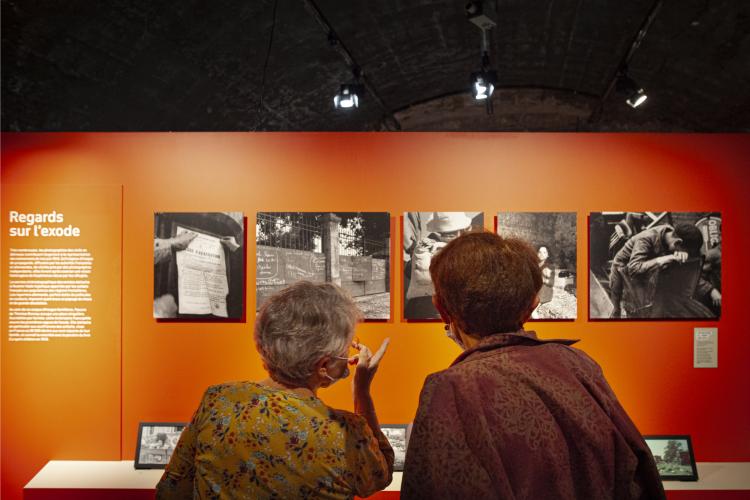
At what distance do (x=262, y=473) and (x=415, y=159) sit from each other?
7.68ft

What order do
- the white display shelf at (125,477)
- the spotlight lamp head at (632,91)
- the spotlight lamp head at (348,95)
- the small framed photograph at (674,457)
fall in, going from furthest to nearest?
1. the spotlight lamp head at (348,95)
2. the spotlight lamp head at (632,91)
3. the small framed photograph at (674,457)
4. the white display shelf at (125,477)

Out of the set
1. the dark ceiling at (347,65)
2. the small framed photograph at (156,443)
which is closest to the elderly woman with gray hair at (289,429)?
the small framed photograph at (156,443)

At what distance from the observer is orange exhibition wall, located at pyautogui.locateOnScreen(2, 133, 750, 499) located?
3.40 meters

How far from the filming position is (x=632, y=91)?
4.34 metres

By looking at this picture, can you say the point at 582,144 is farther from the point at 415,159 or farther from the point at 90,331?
the point at 90,331

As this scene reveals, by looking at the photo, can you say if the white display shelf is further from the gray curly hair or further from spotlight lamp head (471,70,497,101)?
spotlight lamp head (471,70,497,101)

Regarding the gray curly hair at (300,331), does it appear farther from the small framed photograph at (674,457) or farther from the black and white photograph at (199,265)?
the small framed photograph at (674,457)

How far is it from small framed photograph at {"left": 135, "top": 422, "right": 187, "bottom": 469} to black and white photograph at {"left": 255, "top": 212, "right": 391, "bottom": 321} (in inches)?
39.3

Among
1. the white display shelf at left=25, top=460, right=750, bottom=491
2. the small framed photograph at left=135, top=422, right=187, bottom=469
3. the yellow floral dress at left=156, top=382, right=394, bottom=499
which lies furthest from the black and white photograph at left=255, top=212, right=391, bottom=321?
the yellow floral dress at left=156, top=382, right=394, bottom=499

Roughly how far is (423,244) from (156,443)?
213 cm

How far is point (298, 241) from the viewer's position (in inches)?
131

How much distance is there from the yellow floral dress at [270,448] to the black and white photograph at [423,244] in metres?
1.77

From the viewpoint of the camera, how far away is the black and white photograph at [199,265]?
334 centimetres

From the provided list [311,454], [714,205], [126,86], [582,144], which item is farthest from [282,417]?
[126,86]
